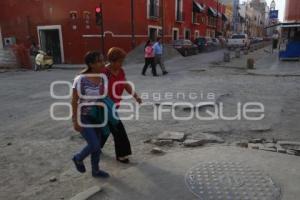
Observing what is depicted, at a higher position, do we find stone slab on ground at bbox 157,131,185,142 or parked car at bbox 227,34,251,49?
parked car at bbox 227,34,251,49

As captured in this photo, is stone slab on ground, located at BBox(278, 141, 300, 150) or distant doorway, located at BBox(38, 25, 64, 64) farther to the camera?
distant doorway, located at BBox(38, 25, 64, 64)

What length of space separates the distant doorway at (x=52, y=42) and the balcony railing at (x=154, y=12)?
7751 millimetres

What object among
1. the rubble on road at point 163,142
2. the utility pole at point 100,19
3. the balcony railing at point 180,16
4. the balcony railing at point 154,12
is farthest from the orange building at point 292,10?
the rubble on road at point 163,142

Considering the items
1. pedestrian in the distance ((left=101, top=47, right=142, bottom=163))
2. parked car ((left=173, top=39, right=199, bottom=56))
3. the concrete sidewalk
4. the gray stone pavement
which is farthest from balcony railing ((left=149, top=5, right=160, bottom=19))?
the concrete sidewalk

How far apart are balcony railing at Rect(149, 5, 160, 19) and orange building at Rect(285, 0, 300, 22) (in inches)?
435

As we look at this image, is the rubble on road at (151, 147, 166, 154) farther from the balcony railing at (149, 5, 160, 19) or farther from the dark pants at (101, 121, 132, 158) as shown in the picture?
the balcony railing at (149, 5, 160, 19)

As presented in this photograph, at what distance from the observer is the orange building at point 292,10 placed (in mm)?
19219

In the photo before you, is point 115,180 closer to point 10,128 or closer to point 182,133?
point 182,133

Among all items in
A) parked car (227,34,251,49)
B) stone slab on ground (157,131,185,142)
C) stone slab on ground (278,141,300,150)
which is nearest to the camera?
stone slab on ground (278,141,300,150)

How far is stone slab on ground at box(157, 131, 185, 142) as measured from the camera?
5180mm

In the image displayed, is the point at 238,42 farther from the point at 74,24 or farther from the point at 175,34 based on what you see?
the point at 74,24

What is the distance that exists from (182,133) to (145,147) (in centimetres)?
82

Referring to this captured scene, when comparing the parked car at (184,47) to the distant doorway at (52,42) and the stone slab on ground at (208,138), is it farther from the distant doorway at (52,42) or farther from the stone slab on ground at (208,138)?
the stone slab on ground at (208,138)

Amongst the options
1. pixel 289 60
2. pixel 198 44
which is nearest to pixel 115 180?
pixel 289 60
